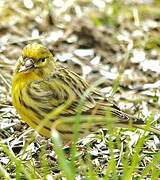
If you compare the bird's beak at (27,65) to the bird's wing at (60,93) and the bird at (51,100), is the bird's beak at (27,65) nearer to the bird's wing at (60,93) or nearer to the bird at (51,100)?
the bird at (51,100)

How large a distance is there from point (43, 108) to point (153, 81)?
146 centimetres

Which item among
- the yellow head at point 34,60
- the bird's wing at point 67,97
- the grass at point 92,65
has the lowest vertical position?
the grass at point 92,65

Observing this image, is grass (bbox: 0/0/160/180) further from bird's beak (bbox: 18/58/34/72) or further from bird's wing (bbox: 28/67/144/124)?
bird's beak (bbox: 18/58/34/72)

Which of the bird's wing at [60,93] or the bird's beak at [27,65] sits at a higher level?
the bird's beak at [27,65]

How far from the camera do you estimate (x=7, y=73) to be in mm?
4953

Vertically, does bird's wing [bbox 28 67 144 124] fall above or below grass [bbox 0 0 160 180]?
above

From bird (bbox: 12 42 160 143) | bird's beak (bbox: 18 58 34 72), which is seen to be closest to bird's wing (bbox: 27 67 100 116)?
bird (bbox: 12 42 160 143)

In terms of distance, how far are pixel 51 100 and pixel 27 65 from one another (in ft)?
0.76

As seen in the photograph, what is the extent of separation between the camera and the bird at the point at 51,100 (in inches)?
154

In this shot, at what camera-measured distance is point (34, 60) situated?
3.99 meters

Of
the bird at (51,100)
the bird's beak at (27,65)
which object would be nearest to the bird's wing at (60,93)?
the bird at (51,100)

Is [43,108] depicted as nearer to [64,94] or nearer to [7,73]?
[64,94]

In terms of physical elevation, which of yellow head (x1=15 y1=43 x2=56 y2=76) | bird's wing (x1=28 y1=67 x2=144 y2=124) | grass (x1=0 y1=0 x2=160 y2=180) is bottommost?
grass (x1=0 y1=0 x2=160 y2=180)

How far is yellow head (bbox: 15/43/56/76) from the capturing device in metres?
3.94
